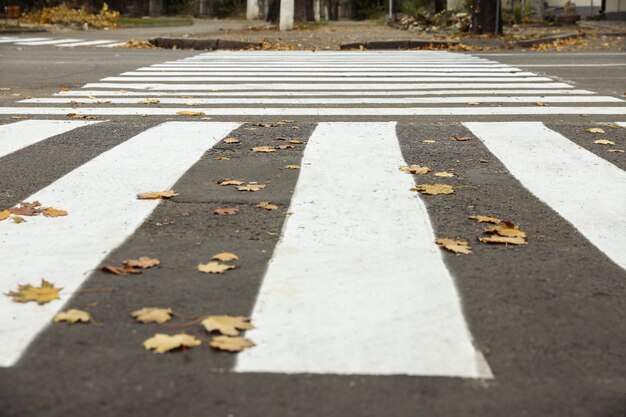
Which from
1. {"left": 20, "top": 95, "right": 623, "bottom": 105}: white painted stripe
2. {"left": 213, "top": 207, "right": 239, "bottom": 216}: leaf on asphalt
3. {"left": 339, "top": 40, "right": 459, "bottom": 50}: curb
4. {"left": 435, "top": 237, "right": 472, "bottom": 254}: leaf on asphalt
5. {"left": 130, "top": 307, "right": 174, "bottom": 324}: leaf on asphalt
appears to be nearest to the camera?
{"left": 130, "top": 307, "right": 174, "bottom": 324}: leaf on asphalt

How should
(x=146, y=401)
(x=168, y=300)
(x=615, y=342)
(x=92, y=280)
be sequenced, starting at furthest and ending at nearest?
(x=92, y=280) < (x=168, y=300) < (x=615, y=342) < (x=146, y=401)

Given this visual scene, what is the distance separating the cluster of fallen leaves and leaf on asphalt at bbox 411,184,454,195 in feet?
6.64

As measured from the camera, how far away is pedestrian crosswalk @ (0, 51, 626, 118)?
28.9 ft

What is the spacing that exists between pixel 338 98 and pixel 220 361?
7015 millimetres

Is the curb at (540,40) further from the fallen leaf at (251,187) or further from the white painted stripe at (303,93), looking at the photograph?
the fallen leaf at (251,187)

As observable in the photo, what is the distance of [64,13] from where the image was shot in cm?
3506

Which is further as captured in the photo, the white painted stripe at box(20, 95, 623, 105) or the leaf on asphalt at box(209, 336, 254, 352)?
the white painted stripe at box(20, 95, 623, 105)

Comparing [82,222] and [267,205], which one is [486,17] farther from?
[82,222]

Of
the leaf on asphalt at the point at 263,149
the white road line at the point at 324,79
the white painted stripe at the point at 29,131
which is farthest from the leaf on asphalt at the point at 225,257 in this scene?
the white road line at the point at 324,79

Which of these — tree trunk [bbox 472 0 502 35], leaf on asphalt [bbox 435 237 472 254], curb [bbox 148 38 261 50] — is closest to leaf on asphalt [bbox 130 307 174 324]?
leaf on asphalt [bbox 435 237 472 254]

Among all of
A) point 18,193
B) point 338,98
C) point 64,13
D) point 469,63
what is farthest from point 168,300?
point 64,13

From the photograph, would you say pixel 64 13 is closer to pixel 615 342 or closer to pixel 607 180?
pixel 607 180

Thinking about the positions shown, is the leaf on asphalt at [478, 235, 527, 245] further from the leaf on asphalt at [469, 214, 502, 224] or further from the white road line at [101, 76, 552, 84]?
the white road line at [101, 76, 552, 84]

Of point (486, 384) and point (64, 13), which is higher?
point (64, 13)
